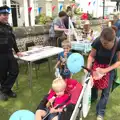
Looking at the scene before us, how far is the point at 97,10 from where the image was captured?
21.3 meters

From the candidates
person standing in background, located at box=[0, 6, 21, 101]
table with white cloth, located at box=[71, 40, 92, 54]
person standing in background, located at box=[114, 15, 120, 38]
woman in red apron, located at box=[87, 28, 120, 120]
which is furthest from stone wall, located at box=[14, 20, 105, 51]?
woman in red apron, located at box=[87, 28, 120, 120]

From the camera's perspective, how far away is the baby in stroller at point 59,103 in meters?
2.58

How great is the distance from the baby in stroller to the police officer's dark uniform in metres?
1.64

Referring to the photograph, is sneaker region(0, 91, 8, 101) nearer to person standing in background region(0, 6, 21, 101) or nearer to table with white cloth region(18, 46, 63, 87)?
person standing in background region(0, 6, 21, 101)

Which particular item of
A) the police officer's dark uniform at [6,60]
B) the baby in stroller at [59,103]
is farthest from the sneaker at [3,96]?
the baby in stroller at [59,103]

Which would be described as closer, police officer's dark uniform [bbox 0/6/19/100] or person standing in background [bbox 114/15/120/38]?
police officer's dark uniform [bbox 0/6/19/100]

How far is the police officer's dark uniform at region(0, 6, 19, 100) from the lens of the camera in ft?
13.1

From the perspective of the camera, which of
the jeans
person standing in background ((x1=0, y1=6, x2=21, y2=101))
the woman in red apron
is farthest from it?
person standing in background ((x1=0, y1=6, x2=21, y2=101))

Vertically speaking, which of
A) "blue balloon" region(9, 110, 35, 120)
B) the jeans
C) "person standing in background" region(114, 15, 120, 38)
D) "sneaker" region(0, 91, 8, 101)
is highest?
"person standing in background" region(114, 15, 120, 38)

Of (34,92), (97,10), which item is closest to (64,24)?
(34,92)

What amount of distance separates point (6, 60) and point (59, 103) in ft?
6.03

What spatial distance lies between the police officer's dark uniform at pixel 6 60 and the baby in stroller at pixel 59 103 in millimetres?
1640

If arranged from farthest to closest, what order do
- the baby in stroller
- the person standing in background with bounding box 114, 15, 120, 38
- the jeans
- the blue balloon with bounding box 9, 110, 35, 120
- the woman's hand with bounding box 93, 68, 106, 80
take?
1. the person standing in background with bounding box 114, 15, 120, 38
2. the jeans
3. the woman's hand with bounding box 93, 68, 106, 80
4. the baby in stroller
5. the blue balloon with bounding box 9, 110, 35, 120

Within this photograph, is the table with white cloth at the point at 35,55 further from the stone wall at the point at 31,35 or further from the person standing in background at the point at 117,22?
the person standing in background at the point at 117,22
